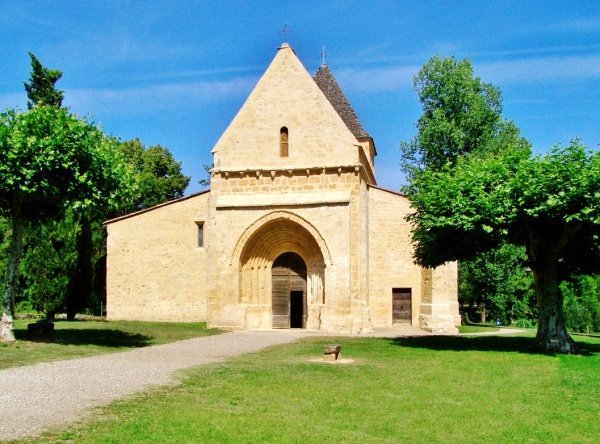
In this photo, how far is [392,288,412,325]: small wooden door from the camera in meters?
26.9

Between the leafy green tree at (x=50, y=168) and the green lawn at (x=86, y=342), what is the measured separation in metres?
1.26

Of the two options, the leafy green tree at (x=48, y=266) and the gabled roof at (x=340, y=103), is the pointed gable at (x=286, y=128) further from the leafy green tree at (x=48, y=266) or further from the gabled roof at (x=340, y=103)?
the leafy green tree at (x=48, y=266)

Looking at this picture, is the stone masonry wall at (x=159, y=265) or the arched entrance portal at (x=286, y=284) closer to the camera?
the arched entrance portal at (x=286, y=284)

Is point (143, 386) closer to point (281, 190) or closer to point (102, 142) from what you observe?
point (102, 142)

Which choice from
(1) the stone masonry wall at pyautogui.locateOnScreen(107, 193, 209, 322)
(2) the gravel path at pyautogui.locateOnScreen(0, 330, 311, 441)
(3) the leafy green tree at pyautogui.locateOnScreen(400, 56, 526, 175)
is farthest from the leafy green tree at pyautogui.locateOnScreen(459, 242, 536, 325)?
(2) the gravel path at pyautogui.locateOnScreen(0, 330, 311, 441)

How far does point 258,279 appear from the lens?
2605 centimetres

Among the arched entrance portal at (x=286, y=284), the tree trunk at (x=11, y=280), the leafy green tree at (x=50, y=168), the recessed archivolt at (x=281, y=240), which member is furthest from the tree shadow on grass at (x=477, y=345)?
the tree trunk at (x=11, y=280)

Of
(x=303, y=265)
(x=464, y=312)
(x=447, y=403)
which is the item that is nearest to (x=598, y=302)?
(x=464, y=312)

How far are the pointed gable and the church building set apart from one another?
43 millimetres

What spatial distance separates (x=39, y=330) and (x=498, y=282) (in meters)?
27.3

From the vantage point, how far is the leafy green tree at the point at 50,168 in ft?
49.1

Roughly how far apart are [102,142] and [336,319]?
1158 centimetres

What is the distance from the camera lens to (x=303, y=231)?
83.0 feet

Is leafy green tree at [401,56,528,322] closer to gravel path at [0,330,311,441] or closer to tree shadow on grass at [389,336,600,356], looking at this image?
tree shadow on grass at [389,336,600,356]
